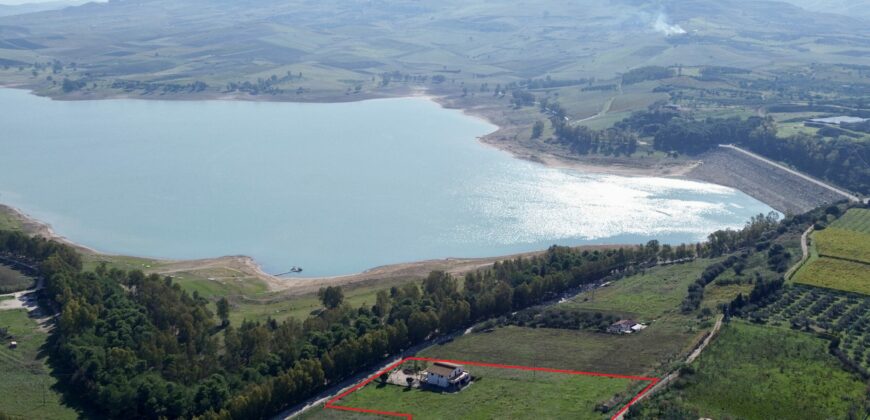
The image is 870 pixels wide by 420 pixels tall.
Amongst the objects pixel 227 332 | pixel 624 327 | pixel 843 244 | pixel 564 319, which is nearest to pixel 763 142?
pixel 843 244

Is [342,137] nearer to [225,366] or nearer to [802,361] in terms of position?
[225,366]

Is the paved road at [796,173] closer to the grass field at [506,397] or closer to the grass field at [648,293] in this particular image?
the grass field at [648,293]

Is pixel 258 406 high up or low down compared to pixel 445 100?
down

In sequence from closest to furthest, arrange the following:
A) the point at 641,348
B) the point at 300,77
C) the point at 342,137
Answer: the point at 641,348, the point at 342,137, the point at 300,77

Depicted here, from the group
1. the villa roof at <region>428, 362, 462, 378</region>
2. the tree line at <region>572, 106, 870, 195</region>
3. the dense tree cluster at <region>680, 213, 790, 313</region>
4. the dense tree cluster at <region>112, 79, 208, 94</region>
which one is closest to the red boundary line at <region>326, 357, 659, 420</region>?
the villa roof at <region>428, 362, 462, 378</region>

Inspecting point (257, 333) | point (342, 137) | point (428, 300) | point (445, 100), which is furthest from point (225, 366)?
point (445, 100)

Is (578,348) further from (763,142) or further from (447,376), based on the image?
(763,142)

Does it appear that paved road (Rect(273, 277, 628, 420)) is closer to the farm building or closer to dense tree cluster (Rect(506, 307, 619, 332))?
dense tree cluster (Rect(506, 307, 619, 332))

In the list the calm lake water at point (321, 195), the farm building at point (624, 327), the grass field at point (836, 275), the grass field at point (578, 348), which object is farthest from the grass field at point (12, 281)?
the grass field at point (836, 275)
